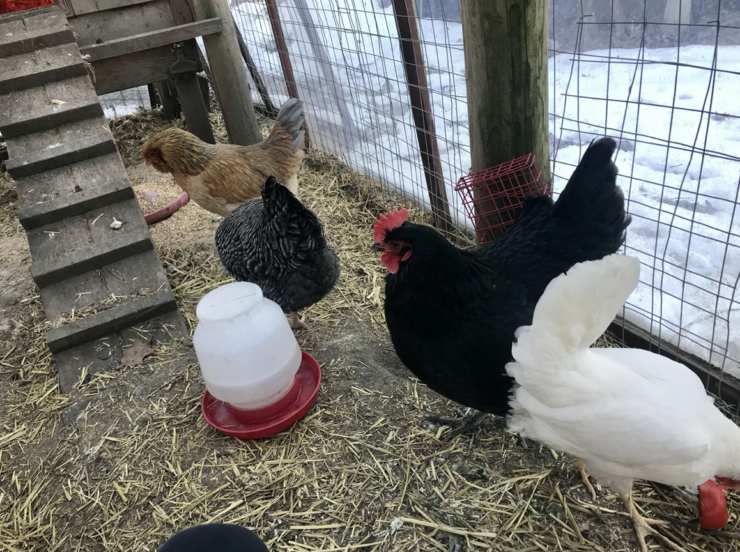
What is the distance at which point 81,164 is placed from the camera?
3.38m

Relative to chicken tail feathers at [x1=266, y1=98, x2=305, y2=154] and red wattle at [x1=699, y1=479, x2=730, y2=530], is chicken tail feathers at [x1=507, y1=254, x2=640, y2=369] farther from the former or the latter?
chicken tail feathers at [x1=266, y1=98, x2=305, y2=154]

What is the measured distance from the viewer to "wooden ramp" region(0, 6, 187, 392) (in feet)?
8.97

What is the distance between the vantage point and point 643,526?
5.57 ft

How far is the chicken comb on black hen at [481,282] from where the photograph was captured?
5.63 feet

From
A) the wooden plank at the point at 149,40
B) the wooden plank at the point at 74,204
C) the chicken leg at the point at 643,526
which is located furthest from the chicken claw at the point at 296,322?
the wooden plank at the point at 149,40

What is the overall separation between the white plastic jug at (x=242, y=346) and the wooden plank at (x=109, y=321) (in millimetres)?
923

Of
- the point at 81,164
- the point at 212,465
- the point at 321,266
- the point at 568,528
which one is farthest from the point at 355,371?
the point at 81,164

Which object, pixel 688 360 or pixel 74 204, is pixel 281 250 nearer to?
pixel 74 204

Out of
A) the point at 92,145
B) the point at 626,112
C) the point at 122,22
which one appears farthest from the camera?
the point at 122,22

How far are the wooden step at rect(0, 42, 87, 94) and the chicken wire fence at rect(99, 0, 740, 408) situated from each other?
1692 millimetres

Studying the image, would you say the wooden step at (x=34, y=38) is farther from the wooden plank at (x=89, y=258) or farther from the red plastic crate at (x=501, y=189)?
the red plastic crate at (x=501, y=189)

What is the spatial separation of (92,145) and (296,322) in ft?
6.47

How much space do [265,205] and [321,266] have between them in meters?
0.41

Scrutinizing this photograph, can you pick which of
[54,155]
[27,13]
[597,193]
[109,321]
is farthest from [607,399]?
[27,13]
